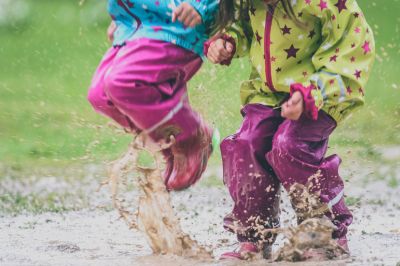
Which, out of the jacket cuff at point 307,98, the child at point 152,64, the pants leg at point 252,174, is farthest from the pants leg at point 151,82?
the jacket cuff at point 307,98

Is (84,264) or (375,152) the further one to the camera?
(375,152)

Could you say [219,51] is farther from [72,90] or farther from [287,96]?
[72,90]

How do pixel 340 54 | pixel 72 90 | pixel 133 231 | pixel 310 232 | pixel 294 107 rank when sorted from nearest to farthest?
1. pixel 294 107
2. pixel 340 54
3. pixel 310 232
4. pixel 133 231
5. pixel 72 90

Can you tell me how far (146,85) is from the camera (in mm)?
3504

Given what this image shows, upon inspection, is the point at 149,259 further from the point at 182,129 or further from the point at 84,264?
the point at 182,129

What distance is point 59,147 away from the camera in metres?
6.68

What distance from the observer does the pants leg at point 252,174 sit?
11.6 ft

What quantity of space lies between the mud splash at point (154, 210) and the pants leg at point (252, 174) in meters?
0.18

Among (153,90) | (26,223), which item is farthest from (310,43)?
(26,223)

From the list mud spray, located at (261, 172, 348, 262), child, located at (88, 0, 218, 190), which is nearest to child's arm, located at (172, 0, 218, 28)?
child, located at (88, 0, 218, 190)

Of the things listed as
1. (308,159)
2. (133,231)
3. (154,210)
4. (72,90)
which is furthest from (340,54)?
(72,90)

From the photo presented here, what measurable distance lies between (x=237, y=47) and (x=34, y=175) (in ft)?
8.16

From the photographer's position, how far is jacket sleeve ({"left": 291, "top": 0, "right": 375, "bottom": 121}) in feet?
10.9

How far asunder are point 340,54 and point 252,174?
0.51m
